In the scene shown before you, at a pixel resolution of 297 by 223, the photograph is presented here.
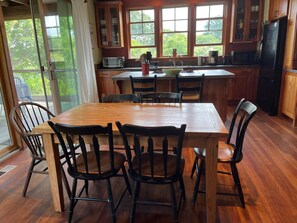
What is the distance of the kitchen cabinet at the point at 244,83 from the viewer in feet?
16.3

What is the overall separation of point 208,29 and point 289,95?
2572mm

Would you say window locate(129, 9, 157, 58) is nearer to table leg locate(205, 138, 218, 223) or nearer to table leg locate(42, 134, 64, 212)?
table leg locate(42, 134, 64, 212)

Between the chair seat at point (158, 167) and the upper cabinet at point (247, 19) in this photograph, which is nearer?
the chair seat at point (158, 167)

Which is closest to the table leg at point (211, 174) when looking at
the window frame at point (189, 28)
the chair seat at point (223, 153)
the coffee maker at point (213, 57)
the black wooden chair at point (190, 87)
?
the chair seat at point (223, 153)

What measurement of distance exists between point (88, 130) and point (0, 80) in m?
2.10

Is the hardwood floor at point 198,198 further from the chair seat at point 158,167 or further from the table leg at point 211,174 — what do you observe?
the chair seat at point 158,167

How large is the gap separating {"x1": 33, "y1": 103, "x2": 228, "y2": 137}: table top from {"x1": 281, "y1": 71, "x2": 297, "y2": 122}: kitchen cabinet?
2.47m

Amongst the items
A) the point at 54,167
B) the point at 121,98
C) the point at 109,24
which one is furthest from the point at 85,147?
the point at 109,24

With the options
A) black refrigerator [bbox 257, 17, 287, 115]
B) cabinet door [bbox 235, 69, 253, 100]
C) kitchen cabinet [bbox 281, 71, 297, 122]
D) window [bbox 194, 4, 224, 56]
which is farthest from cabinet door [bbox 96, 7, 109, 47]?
kitchen cabinet [bbox 281, 71, 297, 122]

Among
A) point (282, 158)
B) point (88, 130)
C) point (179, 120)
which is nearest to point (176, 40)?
point (282, 158)

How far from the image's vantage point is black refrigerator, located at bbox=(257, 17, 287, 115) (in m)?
3.85

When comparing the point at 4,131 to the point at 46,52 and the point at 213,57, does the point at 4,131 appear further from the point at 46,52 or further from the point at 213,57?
the point at 213,57

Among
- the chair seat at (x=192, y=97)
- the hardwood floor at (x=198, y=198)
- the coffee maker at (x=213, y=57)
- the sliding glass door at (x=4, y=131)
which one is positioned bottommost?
the hardwood floor at (x=198, y=198)

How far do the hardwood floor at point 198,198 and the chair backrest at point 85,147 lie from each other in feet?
1.38
